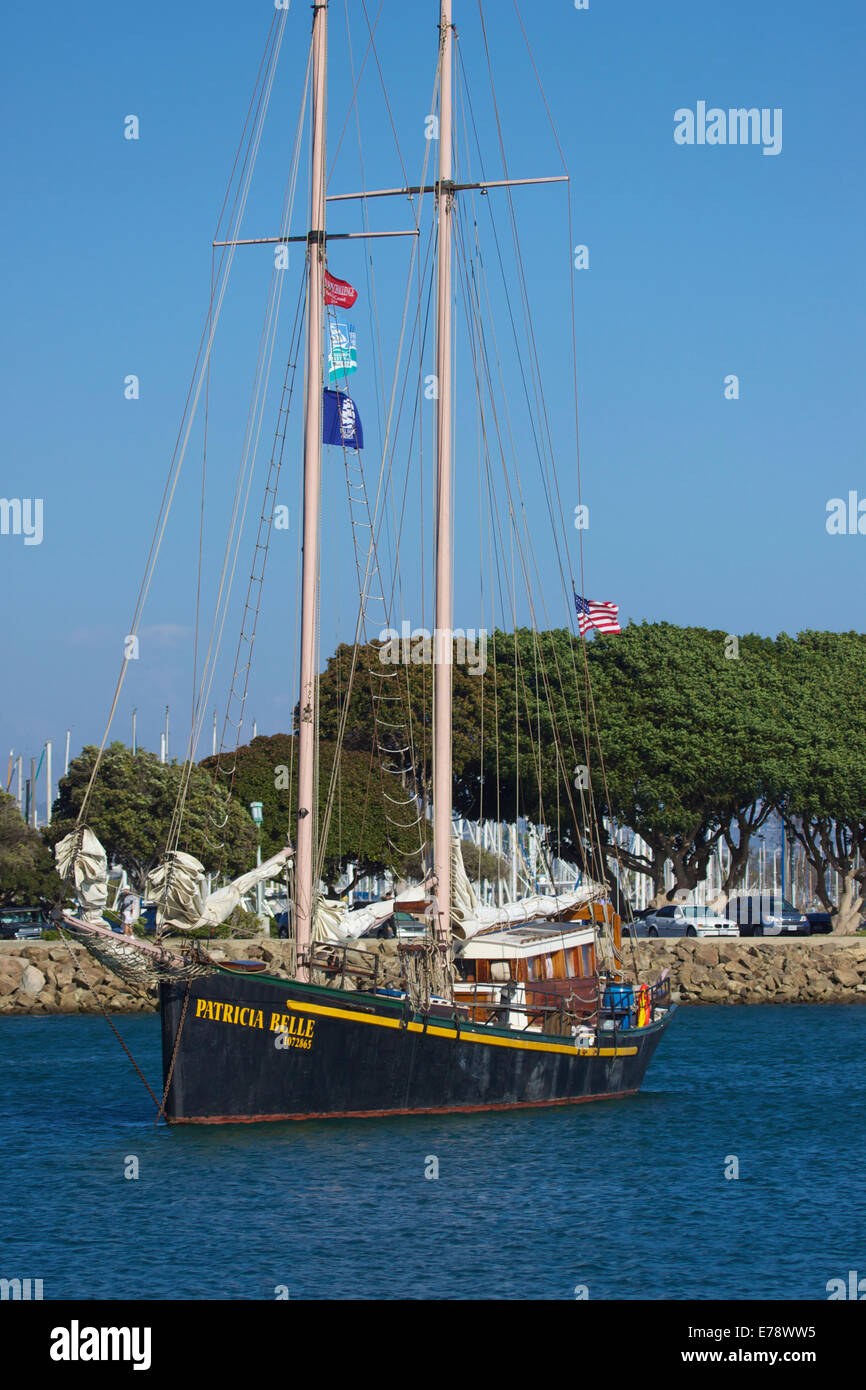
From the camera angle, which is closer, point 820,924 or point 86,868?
point 86,868

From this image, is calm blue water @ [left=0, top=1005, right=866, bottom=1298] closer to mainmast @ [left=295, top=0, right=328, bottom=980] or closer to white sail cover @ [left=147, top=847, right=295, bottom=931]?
white sail cover @ [left=147, top=847, right=295, bottom=931]

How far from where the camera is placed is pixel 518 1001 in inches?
1377

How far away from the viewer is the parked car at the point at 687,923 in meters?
73.4

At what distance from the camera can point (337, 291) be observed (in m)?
35.0

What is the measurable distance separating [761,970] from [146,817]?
29961 millimetres

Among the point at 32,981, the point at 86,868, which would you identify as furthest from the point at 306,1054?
the point at 32,981

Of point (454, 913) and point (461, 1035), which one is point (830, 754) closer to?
point (454, 913)

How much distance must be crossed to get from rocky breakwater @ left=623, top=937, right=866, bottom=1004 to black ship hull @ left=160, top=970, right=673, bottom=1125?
35564mm

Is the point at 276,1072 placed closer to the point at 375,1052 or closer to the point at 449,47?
the point at 375,1052

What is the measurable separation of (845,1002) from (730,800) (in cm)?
1452

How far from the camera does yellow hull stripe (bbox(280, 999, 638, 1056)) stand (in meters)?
29.8

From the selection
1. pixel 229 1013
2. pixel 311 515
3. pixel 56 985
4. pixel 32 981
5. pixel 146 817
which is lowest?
pixel 56 985

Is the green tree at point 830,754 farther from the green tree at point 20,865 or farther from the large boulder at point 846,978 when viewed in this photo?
the green tree at point 20,865
